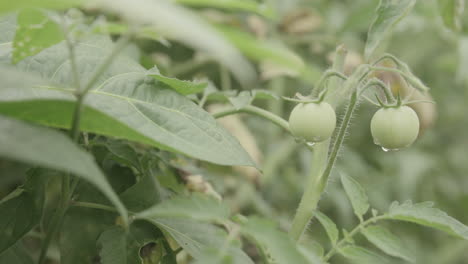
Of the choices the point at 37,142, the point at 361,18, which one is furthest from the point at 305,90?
the point at 37,142

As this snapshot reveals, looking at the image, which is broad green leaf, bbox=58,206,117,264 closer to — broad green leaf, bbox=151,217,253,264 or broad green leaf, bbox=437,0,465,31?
broad green leaf, bbox=151,217,253,264

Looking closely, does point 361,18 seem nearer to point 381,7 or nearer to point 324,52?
point 324,52

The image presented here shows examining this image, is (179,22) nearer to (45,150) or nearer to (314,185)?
(45,150)

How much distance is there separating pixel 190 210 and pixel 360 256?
283mm

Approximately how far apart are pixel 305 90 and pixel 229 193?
0.67 meters

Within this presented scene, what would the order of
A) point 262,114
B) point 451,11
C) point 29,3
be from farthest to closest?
point 451,11 → point 262,114 → point 29,3

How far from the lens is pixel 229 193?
5.93 feet

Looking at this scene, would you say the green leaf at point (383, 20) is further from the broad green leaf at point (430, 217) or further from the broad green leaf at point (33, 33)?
the broad green leaf at point (33, 33)

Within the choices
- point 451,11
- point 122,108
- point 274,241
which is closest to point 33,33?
point 122,108

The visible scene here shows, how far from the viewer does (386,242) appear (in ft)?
2.52

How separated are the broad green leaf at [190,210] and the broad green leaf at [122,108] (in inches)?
2.5

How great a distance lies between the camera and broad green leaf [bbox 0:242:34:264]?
2.52 ft

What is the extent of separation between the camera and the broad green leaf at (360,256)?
28.4 inches

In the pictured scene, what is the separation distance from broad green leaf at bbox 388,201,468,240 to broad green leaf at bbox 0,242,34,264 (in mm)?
545
